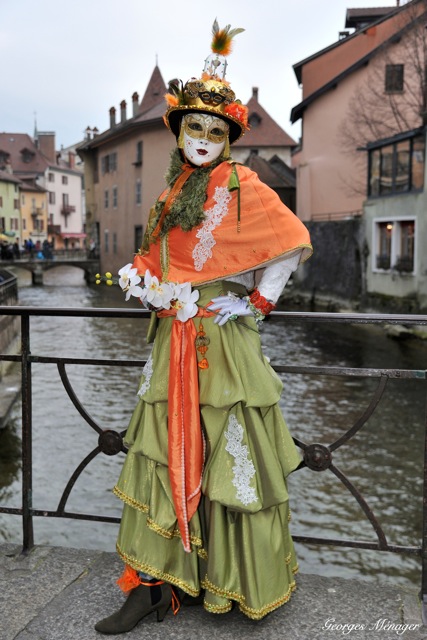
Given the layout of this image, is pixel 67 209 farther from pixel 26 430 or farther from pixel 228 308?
pixel 228 308

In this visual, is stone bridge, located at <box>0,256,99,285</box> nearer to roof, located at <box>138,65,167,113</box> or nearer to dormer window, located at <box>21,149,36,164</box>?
roof, located at <box>138,65,167,113</box>

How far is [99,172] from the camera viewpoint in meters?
47.1

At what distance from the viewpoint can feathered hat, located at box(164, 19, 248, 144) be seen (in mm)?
2562

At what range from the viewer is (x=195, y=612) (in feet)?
8.25

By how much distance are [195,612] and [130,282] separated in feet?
4.06

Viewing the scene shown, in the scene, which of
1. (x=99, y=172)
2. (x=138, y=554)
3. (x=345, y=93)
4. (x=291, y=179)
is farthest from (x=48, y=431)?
(x=99, y=172)

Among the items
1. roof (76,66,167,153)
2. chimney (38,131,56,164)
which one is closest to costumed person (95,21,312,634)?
roof (76,66,167,153)

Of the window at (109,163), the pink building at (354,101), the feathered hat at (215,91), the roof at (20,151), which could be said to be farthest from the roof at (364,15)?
the roof at (20,151)

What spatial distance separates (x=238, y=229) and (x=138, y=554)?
1.22 metres

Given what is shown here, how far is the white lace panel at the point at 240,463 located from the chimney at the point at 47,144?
252 ft

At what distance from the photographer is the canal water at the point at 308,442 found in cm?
738

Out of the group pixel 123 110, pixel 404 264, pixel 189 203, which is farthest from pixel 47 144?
pixel 189 203

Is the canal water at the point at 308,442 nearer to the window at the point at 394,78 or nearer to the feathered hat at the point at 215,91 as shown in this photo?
the feathered hat at the point at 215,91

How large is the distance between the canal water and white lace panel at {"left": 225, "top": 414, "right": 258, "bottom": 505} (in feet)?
15.8
